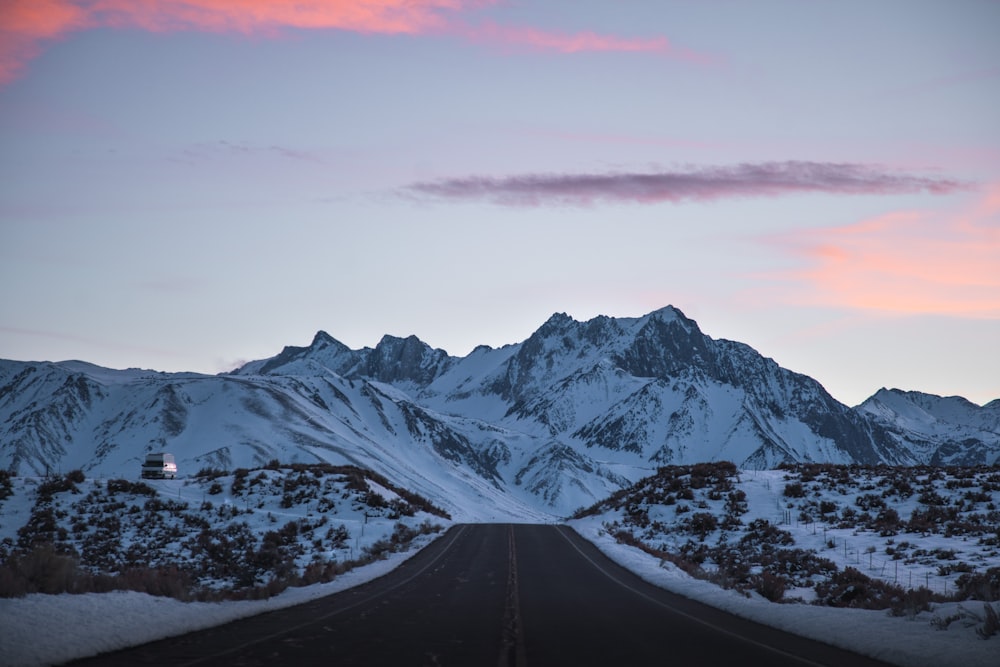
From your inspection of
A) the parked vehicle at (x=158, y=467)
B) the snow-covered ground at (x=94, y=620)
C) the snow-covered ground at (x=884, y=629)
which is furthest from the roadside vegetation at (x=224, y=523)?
the snow-covered ground at (x=884, y=629)

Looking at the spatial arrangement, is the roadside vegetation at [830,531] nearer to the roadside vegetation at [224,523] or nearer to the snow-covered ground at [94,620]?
the roadside vegetation at [224,523]

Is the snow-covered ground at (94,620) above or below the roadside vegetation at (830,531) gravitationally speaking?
below

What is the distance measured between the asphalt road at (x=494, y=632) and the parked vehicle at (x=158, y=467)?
153ft

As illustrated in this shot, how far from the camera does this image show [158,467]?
236 ft

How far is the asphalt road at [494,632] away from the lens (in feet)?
47.3

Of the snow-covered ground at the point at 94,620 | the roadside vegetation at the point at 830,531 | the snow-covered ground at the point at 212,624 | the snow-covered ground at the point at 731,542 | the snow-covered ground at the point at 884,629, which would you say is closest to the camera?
the snow-covered ground at the point at 94,620

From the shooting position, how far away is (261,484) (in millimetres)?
60625

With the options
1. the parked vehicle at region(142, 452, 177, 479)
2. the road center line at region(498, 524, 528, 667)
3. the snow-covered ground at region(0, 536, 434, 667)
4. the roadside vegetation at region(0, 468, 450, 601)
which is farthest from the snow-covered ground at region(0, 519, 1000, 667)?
the parked vehicle at region(142, 452, 177, 479)

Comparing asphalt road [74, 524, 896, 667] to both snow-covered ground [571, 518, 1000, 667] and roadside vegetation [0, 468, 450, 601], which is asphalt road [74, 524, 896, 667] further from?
roadside vegetation [0, 468, 450, 601]

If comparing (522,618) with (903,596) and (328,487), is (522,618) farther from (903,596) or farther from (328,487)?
(328,487)

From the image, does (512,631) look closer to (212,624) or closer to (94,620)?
(212,624)

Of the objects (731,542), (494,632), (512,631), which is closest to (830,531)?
(731,542)

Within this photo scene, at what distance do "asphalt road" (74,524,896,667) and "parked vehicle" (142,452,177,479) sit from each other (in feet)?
153

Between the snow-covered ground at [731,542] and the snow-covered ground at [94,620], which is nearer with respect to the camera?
the snow-covered ground at [94,620]
